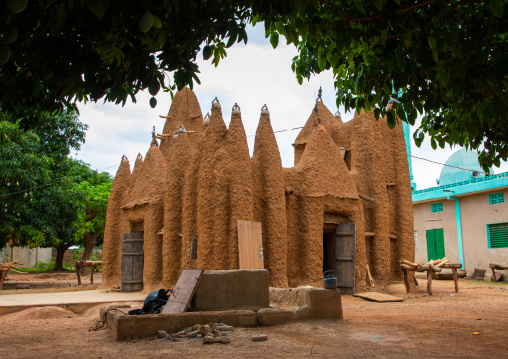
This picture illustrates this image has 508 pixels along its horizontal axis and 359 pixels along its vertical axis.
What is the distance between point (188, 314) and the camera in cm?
693

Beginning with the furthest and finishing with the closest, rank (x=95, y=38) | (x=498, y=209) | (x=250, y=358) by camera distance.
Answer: (x=498, y=209)
(x=250, y=358)
(x=95, y=38)

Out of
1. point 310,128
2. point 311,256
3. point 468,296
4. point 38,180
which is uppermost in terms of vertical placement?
point 310,128

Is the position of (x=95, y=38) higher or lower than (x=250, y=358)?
higher

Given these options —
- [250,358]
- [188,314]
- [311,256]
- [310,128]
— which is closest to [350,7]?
[250,358]

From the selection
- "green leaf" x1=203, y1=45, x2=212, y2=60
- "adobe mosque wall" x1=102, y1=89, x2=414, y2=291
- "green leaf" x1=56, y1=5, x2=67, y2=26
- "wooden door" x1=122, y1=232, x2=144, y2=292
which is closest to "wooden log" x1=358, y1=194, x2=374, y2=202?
"adobe mosque wall" x1=102, y1=89, x2=414, y2=291

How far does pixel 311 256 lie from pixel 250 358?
26.3 ft

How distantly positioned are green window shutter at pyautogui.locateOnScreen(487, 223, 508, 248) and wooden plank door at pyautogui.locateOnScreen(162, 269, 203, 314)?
16.7m

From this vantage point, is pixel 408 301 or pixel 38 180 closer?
pixel 408 301

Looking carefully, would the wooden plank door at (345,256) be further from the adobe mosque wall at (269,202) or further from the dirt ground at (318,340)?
the dirt ground at (318,340)

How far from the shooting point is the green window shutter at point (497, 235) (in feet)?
64.4

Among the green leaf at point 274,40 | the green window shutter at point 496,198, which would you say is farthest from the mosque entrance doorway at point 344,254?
the green window shutter at point 496,198

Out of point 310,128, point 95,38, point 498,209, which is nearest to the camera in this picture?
point 95,38

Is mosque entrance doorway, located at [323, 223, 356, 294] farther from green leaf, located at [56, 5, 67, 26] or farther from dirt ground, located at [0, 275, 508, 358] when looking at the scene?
green leaf, located at [56, 5, 67, 26]

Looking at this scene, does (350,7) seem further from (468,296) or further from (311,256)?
(468,296)
